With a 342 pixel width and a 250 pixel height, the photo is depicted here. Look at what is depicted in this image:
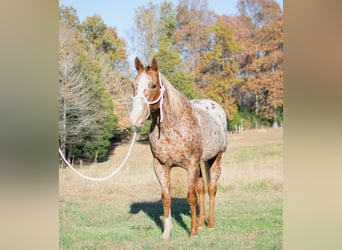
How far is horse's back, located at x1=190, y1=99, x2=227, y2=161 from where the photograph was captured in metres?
3.12

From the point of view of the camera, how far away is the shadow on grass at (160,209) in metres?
3.26

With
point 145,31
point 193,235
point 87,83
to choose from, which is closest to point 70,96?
point 87,83

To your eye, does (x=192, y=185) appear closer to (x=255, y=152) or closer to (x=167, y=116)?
(x=167, y=116)

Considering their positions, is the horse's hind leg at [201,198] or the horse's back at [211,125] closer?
the horse's back at [211,125]

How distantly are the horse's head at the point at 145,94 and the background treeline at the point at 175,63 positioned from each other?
477mm

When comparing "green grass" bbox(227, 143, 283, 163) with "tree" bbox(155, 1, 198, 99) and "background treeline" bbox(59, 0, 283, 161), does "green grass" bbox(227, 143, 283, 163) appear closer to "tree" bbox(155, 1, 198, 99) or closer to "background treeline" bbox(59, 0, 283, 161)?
"background treeline" bbox(59, 0, 283, 161)

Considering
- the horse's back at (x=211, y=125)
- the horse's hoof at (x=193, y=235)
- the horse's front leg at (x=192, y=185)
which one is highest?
the horse's back at (x=211, y=125)

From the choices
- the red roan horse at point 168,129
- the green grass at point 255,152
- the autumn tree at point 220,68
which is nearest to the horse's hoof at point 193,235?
the red roan horse at point 168,129

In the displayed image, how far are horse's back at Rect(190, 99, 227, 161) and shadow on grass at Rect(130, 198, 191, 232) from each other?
16.1 inches

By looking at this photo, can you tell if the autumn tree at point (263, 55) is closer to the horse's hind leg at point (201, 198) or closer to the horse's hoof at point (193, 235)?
the horse's hind leg at point (201, 198)

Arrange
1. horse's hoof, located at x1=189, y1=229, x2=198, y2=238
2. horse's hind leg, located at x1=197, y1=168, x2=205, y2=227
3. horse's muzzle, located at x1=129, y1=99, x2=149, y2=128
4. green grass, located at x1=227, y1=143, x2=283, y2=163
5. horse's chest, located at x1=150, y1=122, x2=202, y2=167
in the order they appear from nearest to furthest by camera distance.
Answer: horse's muzzle, located at x1=129, y1=99, x2=149, y2=128 → horse's chest, located at x1=150, y1=122, x2=202, y2=167 → horse's hoof, located at x1=189, y1=229, x2=198, y2=238 → horse's hind leg, located at x1=197, y1=168, x2=205, y2=227 → green grass, located at x1=227, y1=143, x2=283, y2=163

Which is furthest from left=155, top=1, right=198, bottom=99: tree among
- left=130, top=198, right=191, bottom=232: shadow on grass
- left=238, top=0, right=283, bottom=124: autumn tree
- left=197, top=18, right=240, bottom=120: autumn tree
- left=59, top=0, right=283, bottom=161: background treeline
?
left=130, top=198, right=191, bottom=232: shadow on grass

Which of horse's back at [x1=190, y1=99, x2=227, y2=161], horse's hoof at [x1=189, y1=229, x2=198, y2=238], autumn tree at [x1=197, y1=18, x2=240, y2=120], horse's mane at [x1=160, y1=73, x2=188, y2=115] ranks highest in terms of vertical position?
autumn tree at [x1=197, y1=18, x2=240, y2=120]
